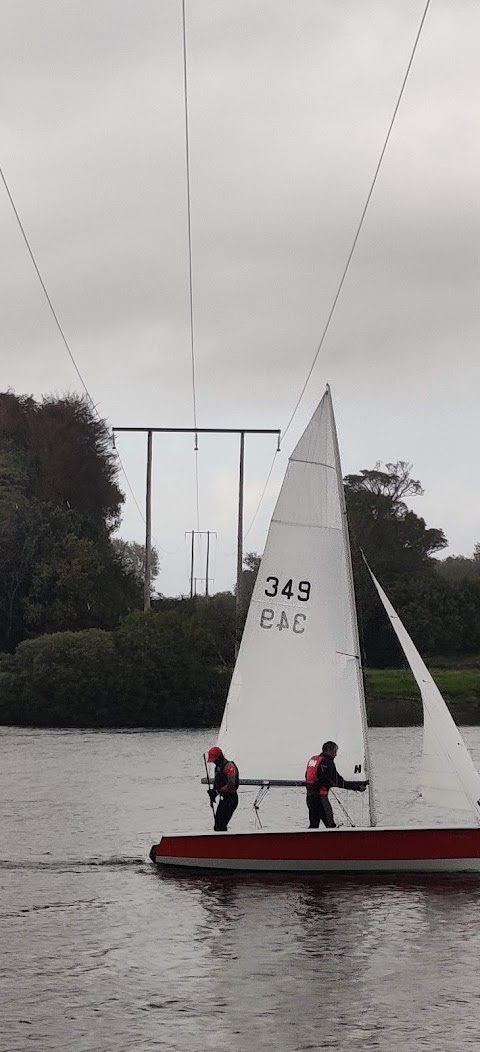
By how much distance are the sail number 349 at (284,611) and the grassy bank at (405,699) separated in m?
67.8

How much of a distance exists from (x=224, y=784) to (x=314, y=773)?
5.96 ft

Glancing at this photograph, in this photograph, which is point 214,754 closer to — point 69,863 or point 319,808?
point 319,808

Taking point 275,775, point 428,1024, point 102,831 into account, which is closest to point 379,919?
point 275,775

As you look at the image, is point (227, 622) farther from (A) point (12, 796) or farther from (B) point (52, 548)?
(A) point (12, 796)

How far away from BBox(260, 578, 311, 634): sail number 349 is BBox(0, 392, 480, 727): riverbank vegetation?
48.1 m

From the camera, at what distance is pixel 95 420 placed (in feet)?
418

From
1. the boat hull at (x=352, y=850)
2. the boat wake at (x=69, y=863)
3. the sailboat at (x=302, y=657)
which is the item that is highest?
the sailboat at (x=302, y=657)

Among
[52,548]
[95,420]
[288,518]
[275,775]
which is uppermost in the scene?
[95,420]

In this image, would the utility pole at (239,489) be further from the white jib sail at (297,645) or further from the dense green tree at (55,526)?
the white jib sail at (297,645)

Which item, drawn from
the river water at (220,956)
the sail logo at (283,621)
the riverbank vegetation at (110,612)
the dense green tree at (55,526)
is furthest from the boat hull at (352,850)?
the dense green tree at (55,526)

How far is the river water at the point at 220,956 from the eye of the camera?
707 inches

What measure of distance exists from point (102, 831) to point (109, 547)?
72.2m

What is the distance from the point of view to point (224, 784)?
2812 cm

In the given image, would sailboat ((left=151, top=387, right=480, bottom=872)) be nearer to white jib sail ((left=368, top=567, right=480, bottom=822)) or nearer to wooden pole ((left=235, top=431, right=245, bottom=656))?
white jib sail ((left=368, top=567, right=480, bottom=822))
